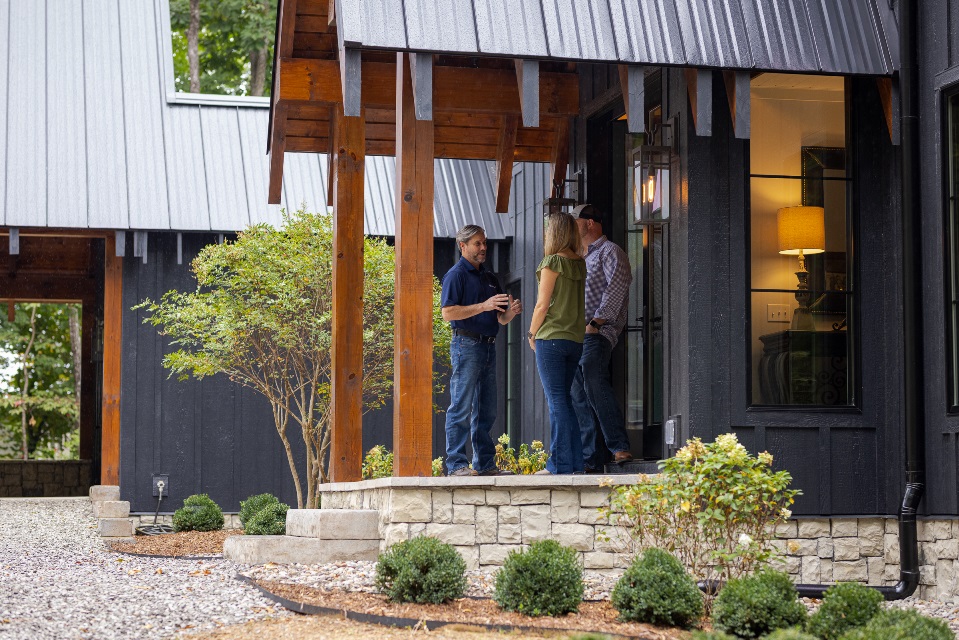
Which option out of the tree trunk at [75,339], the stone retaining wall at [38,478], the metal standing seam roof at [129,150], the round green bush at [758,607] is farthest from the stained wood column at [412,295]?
the tree trunk at [75,339]

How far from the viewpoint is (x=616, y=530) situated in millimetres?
6898

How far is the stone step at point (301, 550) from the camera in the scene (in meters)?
7.33

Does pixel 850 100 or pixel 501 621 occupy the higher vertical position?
pixel 850 100

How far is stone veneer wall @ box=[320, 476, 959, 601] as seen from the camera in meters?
6.77

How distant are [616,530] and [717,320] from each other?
1377 mm

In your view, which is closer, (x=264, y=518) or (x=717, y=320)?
(x=717, y=320)

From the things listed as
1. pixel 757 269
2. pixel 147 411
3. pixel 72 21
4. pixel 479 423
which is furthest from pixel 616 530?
pixel 72 21

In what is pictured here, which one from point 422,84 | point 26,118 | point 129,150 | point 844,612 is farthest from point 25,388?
point 844,612

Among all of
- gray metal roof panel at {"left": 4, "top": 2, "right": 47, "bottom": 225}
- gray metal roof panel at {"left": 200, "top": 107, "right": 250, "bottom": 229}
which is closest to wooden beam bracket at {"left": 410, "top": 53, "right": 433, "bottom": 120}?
gray metal roof panel at {"left": 200, "top": 107, "right": 250, "bottom": 229}

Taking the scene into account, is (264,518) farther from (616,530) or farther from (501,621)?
(501,621)

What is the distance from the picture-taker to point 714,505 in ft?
19.4

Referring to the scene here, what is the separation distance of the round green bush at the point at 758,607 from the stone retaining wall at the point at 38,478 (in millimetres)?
15882

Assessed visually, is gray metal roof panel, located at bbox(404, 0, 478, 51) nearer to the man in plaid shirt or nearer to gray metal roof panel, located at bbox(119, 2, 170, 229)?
the man in plaid shirt

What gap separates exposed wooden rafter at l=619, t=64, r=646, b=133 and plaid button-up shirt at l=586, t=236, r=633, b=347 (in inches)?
59.6
